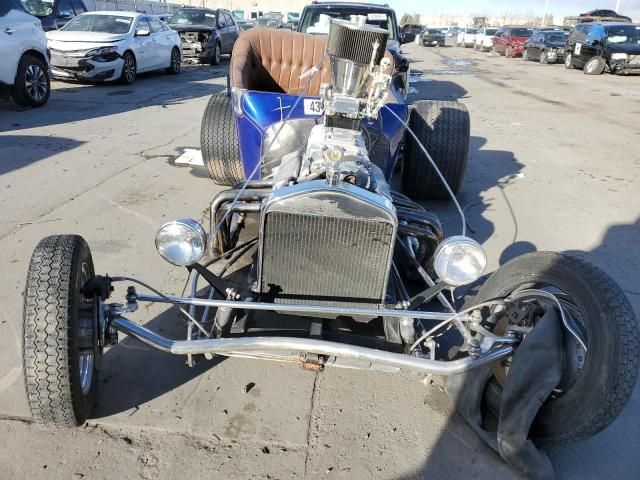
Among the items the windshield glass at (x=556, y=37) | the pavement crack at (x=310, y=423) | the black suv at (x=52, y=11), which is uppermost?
the windshield glass at (x=556, y=37)

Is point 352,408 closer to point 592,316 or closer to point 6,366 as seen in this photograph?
point 592,316

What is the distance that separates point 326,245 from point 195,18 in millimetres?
18218

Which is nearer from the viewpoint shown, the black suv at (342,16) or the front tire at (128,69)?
the black suv at (342,16)

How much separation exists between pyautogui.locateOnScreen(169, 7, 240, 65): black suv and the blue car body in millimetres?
14120

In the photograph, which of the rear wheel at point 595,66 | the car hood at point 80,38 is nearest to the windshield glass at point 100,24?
the car hood at point 80,38

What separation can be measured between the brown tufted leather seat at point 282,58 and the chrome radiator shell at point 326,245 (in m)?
3.21

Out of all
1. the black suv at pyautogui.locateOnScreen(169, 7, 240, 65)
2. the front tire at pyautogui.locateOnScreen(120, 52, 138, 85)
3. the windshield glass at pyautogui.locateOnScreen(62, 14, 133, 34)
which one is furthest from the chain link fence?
the front tire at pyautogui.locateOnScreen(120, 52, 138, 85)

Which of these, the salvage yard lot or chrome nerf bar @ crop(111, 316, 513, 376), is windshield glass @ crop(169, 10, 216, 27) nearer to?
the salvage yard lot

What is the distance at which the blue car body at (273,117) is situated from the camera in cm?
403

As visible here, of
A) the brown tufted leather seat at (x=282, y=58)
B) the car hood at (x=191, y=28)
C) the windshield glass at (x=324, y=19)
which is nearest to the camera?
the brown tufted leather seat at (x=282, y=58)

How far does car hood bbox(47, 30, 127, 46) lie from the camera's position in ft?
37.2

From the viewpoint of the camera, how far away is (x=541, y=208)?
5.39m

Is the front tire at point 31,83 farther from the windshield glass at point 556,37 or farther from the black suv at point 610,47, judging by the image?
the windshield glass at point 556,37

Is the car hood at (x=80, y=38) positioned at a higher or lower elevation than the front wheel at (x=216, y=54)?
higher
